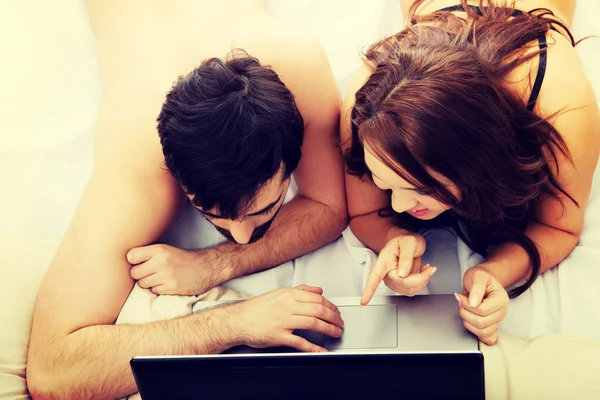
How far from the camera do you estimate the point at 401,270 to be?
100 cm

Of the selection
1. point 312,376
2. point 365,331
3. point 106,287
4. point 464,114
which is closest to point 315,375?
point 312,376

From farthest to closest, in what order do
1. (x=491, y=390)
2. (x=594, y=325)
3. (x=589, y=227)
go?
(x=589, y=227), (x=594, y=325), (x=491, y=390)

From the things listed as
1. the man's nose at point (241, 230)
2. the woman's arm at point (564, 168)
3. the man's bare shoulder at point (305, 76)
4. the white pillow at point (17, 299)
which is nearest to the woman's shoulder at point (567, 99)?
the woman's arm at point (564, 168)

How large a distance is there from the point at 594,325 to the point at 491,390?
0.25 meters

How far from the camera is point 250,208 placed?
1015 millimetres

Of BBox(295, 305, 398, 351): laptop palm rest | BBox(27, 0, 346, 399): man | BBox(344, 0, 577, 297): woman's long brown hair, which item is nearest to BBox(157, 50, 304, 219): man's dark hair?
BBox(27, 0, 346, 399): man

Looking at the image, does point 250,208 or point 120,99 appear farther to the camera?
point 120,99

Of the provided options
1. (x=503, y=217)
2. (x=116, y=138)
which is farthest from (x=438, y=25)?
(x=116, y=138)

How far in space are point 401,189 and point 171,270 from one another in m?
0.45

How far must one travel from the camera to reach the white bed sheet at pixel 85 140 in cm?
112

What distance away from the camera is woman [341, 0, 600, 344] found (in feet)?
2.92

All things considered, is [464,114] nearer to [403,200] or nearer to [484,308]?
[403,200]

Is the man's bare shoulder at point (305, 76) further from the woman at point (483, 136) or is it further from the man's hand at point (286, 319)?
the man's hand at point (286, 319)

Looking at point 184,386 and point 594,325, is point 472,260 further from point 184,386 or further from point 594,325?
point 184,386
